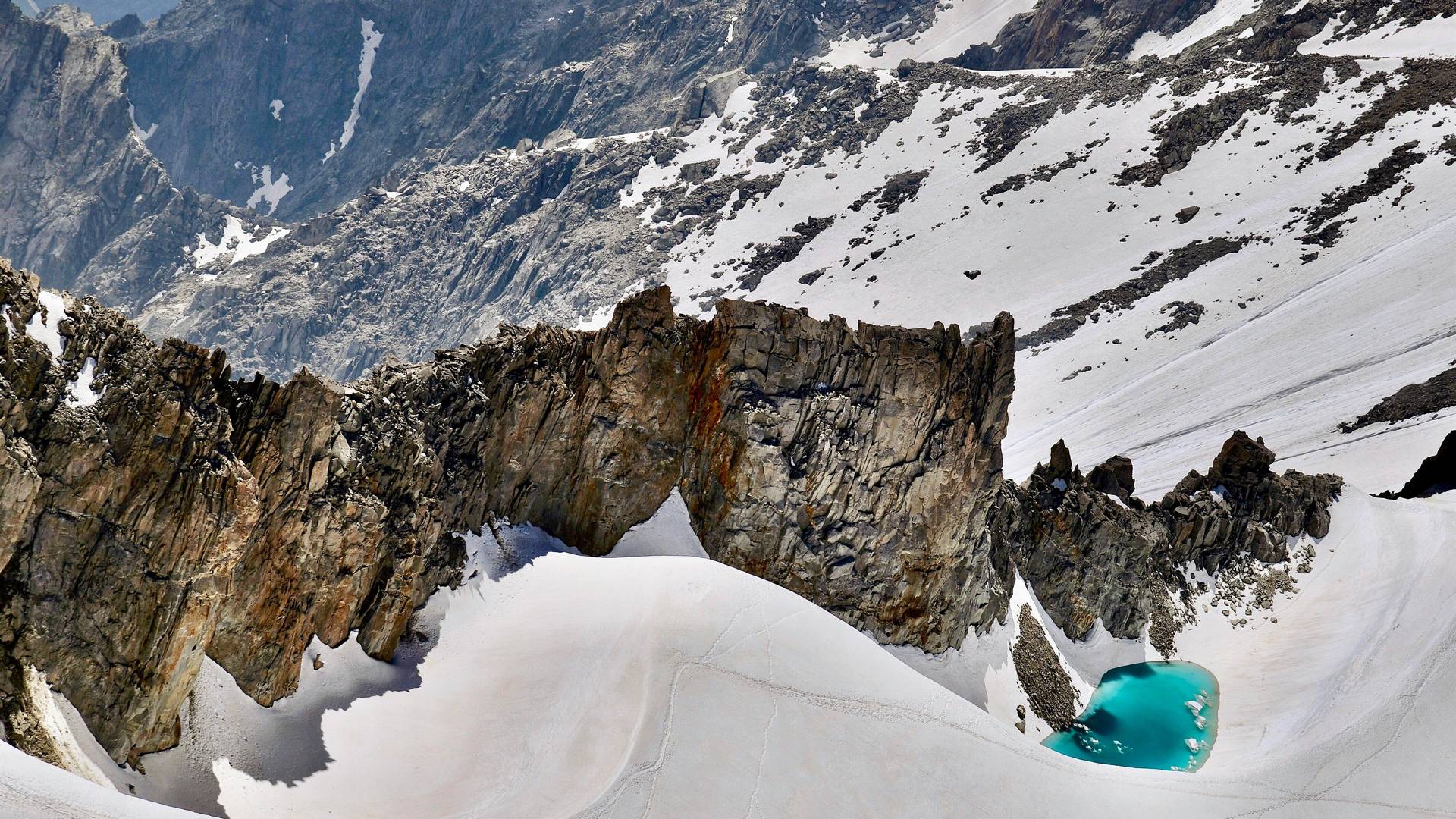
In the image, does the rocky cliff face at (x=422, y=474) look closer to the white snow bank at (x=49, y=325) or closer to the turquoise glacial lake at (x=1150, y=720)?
the white snow bank at (x=49, y=325)

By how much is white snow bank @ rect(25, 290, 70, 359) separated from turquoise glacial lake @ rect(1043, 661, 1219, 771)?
3228cm

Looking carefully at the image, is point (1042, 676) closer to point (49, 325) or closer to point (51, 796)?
point (51, 796)

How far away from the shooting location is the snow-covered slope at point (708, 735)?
21.1 m

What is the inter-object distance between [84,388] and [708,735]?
13.9 meters

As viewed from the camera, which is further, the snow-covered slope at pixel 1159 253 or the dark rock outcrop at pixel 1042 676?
the snow-covered slope at pixel 1159 253

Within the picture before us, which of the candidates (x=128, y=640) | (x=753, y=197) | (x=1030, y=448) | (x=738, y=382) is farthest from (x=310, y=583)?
(x=753, y=197)

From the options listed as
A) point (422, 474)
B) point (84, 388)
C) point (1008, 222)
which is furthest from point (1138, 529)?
point (1008, 222)

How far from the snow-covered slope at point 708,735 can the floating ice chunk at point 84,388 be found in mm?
7591

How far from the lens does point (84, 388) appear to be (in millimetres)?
18438

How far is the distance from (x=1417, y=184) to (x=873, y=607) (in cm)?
6968

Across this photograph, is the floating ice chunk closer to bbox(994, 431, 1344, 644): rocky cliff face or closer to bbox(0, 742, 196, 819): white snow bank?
bbox(0, 742, 196, 819): white snow bank

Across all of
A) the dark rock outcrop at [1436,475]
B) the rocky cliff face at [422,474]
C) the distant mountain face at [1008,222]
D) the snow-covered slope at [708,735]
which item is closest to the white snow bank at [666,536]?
the rocky cliff face at [422,474]

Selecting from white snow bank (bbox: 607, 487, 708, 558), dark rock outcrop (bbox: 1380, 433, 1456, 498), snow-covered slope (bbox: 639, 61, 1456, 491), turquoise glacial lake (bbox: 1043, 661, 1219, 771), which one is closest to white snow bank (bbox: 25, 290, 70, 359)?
white snow bank (bbox: 607, 487, 708, 558)

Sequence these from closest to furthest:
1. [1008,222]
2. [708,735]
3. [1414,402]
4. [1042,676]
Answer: [708,735] → [1042,676] → [1414,402] → [1008,222]
